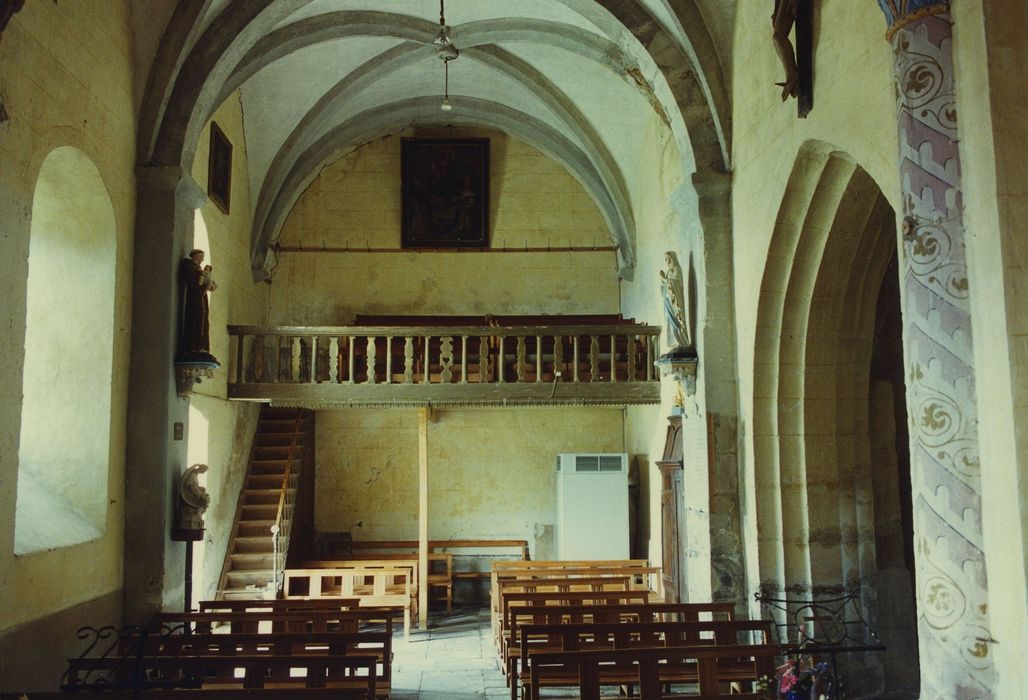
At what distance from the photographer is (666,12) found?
1020cm

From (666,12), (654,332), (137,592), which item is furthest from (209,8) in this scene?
(654,332)

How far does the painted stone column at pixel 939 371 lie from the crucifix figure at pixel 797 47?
2.18 meters

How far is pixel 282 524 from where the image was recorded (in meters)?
14.2

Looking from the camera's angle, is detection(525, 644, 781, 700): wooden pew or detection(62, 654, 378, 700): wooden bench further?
detection(62, 654, 378, 700): wooden bench

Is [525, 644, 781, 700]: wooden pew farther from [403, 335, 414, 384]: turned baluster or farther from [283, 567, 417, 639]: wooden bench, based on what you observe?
[403, 335, 414, 384]: turned baluster

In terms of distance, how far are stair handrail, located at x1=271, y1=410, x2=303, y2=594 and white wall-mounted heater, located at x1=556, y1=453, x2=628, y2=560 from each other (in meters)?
4.38

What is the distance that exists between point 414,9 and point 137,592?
8229mm

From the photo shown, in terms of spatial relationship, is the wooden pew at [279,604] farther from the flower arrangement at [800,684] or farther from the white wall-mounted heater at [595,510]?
the white wall-mounted heater at [595,510]

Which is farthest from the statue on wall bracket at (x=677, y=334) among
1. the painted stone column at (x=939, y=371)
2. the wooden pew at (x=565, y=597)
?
the painted stone column at (x=939, y=371)

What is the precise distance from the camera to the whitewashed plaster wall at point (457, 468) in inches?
675

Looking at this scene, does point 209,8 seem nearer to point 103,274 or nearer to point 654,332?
point 103,274

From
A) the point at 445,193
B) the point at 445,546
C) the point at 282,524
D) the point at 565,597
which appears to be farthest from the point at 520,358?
the point at 445,193

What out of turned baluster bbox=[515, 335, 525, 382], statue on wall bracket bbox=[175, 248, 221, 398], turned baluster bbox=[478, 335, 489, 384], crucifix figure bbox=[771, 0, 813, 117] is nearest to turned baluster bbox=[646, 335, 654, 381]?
turned baluster bbox=[515, 335, 525, 382]

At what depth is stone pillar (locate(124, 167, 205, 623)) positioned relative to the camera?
9086mm
